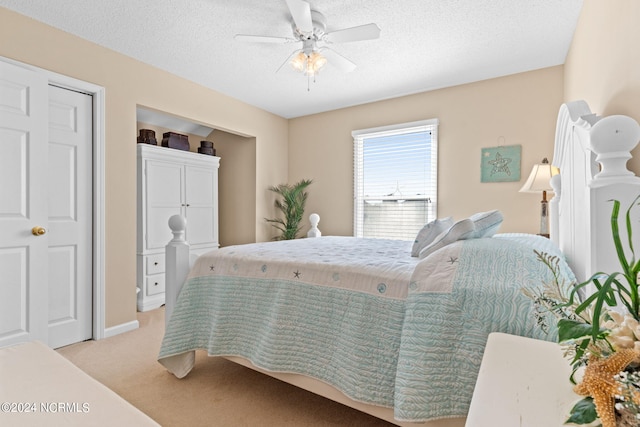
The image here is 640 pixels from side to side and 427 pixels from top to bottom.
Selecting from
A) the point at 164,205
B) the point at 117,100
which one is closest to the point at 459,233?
the point at 117,100

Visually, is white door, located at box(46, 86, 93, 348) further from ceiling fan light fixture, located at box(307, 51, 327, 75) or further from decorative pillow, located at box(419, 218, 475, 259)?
decorative pillow, located at box(419, 218, 475, 259)

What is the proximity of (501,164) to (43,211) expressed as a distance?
4.10 meters

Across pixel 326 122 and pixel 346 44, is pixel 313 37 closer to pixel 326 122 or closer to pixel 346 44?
pixel 346 44

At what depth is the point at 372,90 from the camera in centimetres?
393

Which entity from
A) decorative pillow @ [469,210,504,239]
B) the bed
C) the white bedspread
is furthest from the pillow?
decorative pillow @ [469,210,504,239]

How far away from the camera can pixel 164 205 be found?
387cm

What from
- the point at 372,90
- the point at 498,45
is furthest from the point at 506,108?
the point at 372,90

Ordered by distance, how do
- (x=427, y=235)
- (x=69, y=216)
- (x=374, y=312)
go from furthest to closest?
(x=69, y=216)
(x=427, y=235)
(x=374, y=312)

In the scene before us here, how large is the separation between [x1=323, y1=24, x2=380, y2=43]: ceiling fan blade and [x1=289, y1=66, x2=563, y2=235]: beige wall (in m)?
1.81

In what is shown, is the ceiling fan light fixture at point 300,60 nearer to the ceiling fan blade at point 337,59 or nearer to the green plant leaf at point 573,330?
the ceiling fan blade at point 337,59

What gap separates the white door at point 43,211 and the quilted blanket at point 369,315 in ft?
4.08

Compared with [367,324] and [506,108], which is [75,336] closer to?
[367,324]

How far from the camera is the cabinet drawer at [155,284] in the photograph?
3701 millimetres

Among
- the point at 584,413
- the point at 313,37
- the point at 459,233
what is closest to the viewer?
the point at 584,413
